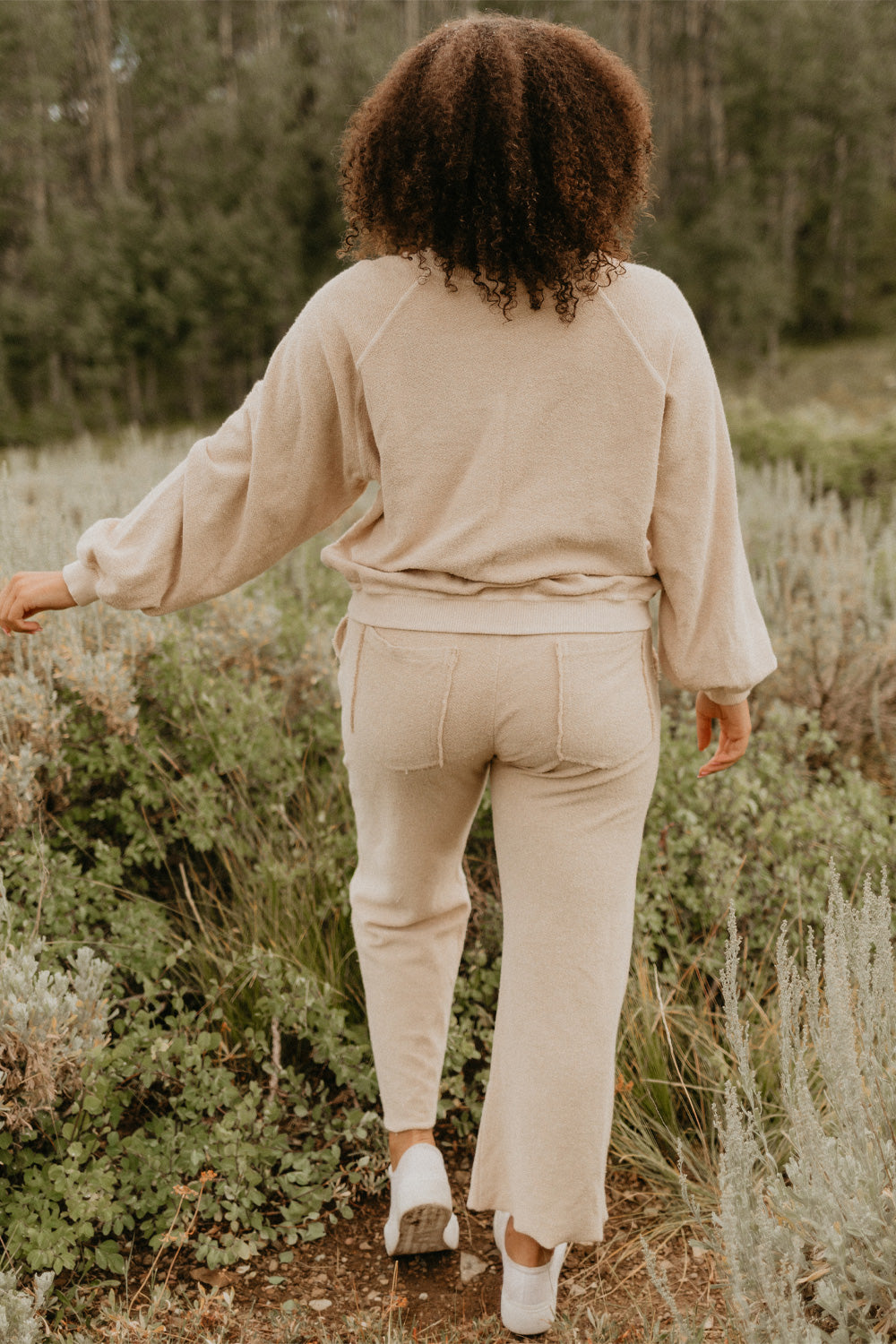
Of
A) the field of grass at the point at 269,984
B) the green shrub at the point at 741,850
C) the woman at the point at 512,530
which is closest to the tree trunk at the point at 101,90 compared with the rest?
the field of grass at the point at 269,984

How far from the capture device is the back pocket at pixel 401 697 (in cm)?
159

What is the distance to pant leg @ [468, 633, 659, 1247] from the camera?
1.61 meters

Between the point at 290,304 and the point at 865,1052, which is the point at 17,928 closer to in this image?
the point at 865,1052

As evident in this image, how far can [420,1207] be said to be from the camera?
6.29 feet

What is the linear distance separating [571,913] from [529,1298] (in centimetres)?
68

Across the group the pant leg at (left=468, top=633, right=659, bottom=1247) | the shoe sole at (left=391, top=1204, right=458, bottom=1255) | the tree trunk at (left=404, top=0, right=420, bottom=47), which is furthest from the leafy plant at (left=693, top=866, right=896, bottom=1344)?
the tree trunk at (left=404, top=0, right=420, bottom=47)

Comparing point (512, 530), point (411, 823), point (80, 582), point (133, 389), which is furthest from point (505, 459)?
point (133, 389)

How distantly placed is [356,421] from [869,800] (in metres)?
1.98

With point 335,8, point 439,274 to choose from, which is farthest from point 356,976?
point 335,8

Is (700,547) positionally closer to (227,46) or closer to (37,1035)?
(37,1035)

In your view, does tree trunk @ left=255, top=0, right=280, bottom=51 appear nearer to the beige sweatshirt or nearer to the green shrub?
the green shrub

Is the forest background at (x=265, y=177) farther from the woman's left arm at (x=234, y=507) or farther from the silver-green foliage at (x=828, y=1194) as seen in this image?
the silver-green foliage at (x=828, y=1194)

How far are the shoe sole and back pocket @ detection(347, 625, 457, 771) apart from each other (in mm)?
851

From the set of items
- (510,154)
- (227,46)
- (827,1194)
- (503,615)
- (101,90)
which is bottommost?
(827,1194)
